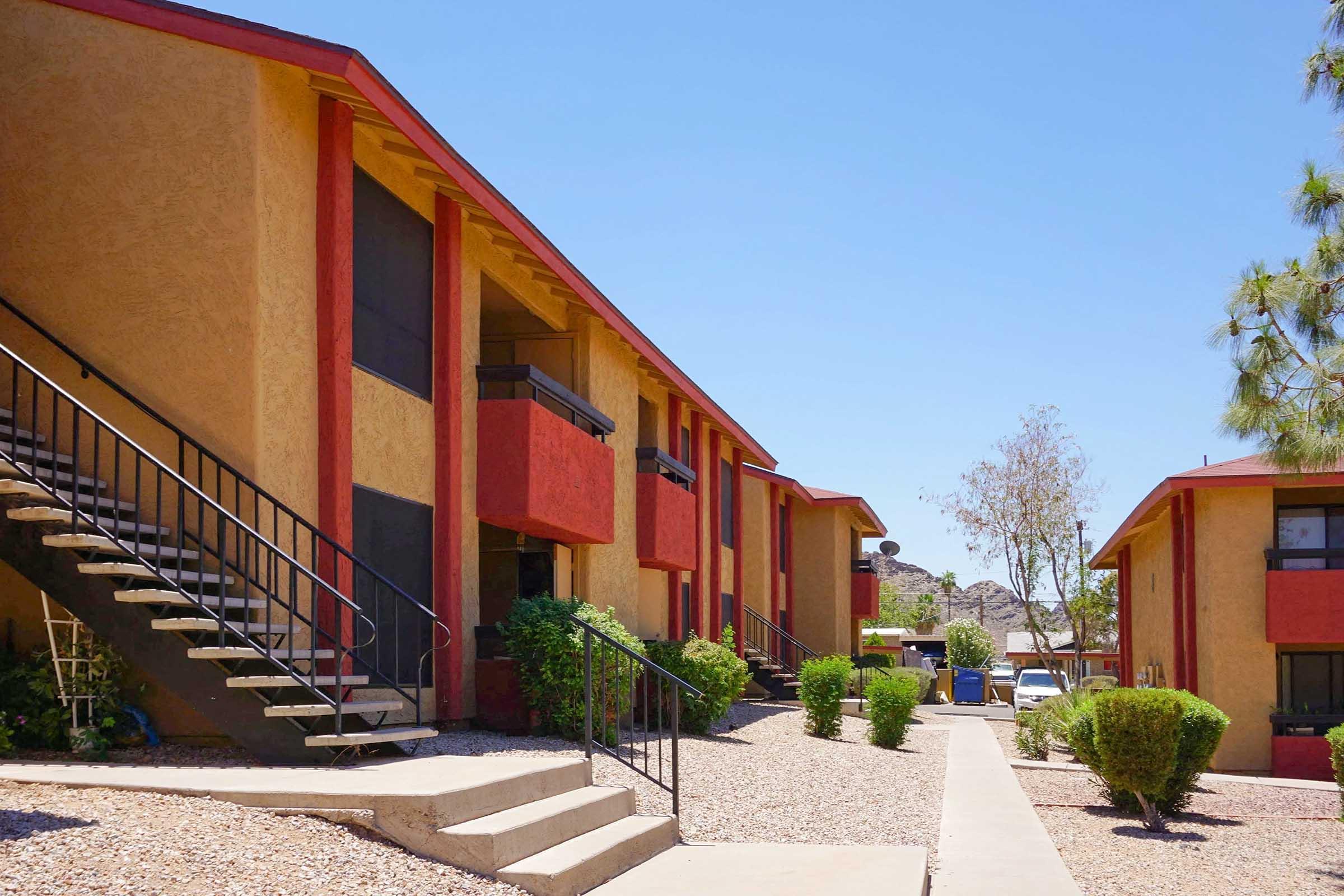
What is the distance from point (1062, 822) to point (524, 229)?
28.5ft

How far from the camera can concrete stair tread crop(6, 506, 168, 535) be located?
8969 mm

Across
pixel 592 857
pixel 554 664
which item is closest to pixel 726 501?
pixel 554 664

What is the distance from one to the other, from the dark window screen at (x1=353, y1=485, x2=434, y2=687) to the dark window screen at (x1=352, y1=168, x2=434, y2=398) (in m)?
1.31

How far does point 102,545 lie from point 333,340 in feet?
10.4

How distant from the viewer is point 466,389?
585 inches

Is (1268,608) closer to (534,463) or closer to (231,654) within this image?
(534,463)

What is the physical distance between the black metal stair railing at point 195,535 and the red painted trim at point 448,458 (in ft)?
6.25

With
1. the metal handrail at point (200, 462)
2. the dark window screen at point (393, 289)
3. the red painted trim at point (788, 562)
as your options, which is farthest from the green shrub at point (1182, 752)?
the red painted trim at point (788, 562)

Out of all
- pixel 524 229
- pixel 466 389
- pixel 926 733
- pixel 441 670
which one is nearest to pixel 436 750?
pixel 441 670

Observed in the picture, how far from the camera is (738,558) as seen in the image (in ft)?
96.1

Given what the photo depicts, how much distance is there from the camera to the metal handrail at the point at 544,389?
14.9m

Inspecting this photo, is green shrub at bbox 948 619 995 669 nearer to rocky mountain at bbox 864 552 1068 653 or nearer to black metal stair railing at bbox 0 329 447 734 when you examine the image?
rocky mountain at bbox 864 552 1068 653

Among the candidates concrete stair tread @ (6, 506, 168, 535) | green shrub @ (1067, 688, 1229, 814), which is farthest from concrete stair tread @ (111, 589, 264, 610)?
green shrub @ (1067, 688, 1229, 814)

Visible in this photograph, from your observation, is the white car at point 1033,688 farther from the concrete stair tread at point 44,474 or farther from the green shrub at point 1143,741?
the concrete stair tread at point 44,474
